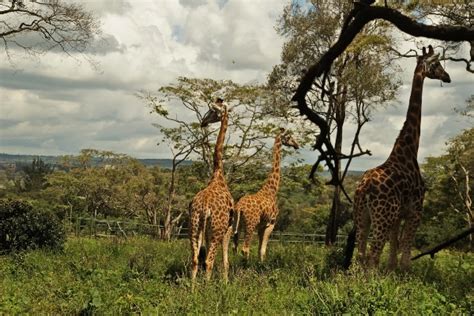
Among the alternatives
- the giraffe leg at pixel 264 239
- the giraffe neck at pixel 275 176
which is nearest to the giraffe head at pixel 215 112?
the giraffe neck at pixel 275 176

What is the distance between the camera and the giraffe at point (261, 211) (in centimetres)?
1467

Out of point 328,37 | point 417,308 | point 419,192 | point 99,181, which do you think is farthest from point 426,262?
point 99,181

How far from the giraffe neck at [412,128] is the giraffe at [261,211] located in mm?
4542

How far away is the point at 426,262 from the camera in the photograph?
13.0m

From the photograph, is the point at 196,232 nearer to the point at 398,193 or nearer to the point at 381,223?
the point at 381,223

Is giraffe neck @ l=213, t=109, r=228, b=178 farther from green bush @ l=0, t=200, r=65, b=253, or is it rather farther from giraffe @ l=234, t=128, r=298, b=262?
green bush @ l=0, t=200, r=65, b=253

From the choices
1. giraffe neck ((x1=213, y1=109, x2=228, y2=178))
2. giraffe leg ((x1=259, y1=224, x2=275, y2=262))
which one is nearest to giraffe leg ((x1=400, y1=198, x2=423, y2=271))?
giraffe neck ((x1=213, y1=109, x2=228, y2=178))

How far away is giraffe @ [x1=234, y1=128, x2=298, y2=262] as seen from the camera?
1467 centimetres

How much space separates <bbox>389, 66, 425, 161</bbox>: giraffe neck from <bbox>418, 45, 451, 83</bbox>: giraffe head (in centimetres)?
15

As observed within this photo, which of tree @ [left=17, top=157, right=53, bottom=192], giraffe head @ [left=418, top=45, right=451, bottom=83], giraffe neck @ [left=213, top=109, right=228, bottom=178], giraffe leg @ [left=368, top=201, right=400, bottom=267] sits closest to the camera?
giraffe leg @ [left=368, top=201, right=400, bottom=267]

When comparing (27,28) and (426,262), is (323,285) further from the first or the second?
(27,28)

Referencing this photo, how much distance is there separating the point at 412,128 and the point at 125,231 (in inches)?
1005

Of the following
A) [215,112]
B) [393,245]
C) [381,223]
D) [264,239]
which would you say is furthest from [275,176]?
[381,223]

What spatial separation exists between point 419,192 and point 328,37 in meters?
16.2
